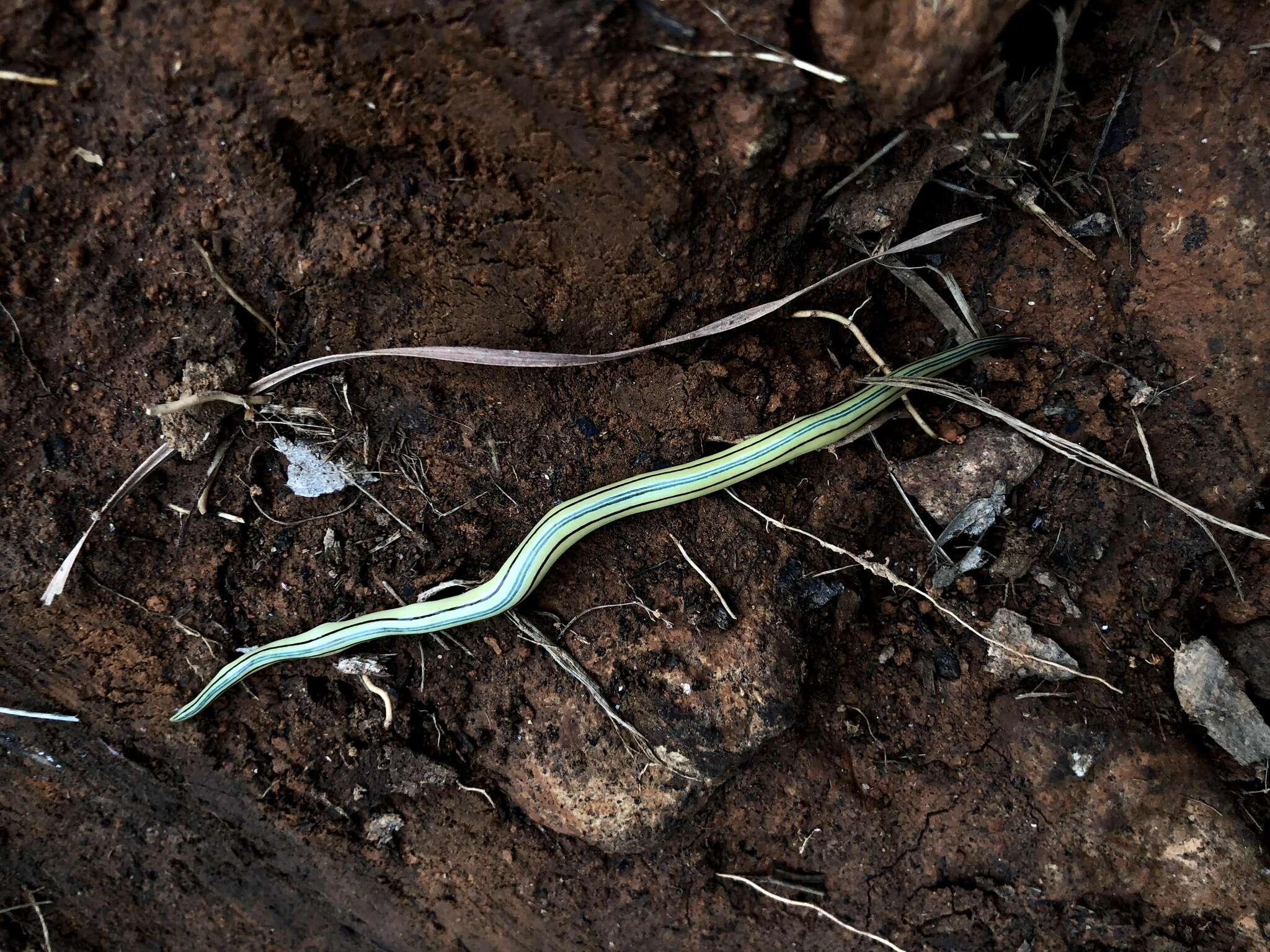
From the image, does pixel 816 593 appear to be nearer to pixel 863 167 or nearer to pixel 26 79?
pixel 863 167

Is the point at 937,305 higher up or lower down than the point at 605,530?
higher up

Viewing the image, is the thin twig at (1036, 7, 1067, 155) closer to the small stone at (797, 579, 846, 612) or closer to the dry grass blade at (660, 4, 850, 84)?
the dry grass blade at (660, 4, 850, 84)

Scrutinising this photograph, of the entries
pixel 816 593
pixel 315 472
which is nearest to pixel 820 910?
pixel 816 593

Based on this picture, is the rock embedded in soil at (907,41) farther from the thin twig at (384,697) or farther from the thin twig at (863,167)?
the thin twig at (384,697)

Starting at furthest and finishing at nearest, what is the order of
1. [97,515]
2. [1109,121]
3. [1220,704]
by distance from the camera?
[1220,704]
[97,515]
[1109,121]

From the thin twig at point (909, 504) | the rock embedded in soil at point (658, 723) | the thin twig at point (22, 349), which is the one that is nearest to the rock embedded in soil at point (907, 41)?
the thin twig at point (909, 504)

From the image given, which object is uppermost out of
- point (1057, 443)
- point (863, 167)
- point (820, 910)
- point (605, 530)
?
point (863, 167)

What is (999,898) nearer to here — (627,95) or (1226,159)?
(1226,159)

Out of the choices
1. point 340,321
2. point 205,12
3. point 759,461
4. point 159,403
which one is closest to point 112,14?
point 205,12
